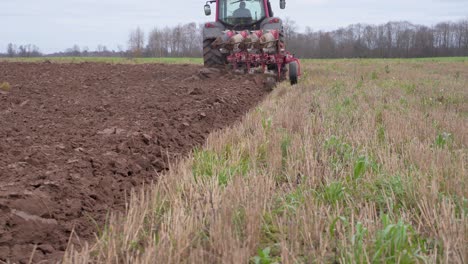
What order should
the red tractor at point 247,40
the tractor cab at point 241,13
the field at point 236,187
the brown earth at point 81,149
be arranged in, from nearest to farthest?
1. the field at point 236,187
2. the brown earth at point 81,149
3. the red tractor at point 247,40
4. the tractor cab at point 241,13

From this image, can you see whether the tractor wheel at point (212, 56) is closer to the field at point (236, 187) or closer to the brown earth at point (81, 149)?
the brown earth at point (81, 149)

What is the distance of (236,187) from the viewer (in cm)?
259

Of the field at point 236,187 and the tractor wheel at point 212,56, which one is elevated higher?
the tractor wheel at point 212,56

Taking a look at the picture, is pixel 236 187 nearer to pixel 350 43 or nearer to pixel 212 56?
pixel 212 56

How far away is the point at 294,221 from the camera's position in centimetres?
215

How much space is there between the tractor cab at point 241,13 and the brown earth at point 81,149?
13.2 feet

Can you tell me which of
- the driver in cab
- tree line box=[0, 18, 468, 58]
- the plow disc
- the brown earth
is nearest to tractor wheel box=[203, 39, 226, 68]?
the plow disc

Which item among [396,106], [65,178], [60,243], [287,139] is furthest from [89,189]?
[396,106]

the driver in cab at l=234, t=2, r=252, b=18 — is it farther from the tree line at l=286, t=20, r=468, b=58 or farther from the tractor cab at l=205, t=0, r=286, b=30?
the tree line at l=286, t=20, r=468, b=58

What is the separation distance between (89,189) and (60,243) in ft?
2.06

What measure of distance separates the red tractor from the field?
4.06 meters

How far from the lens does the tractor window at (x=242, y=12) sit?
36.7 feet

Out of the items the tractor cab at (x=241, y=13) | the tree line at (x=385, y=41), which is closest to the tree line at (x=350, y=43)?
the tree line at (x=385, y=41)

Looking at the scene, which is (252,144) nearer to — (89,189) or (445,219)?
(89,189)
